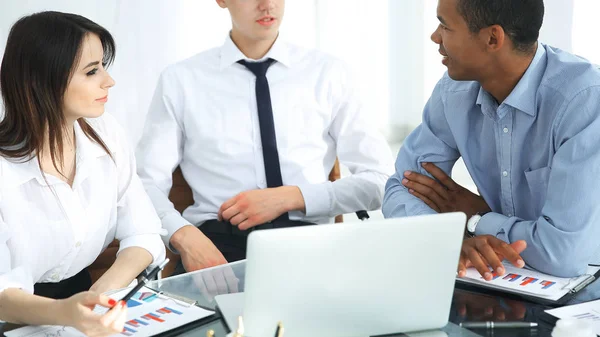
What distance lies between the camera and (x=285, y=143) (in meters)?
2.76

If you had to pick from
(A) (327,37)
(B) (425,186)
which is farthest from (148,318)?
(A) (327,37)

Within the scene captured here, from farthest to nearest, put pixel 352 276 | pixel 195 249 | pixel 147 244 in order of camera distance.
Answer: pixel 195 249 → pixel 147 244 → pixel 352 276

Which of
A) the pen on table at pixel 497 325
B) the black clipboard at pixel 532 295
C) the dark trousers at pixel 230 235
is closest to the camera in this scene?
the pen on table at pixel 497 325

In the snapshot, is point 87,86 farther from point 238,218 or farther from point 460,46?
point 460,46

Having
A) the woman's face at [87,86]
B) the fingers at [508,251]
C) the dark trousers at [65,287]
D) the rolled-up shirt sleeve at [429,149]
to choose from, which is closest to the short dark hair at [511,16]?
the rolled-up shirt sleeve at [429,149]

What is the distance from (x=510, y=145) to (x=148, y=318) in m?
1.08

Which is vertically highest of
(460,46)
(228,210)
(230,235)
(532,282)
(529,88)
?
(460,46)

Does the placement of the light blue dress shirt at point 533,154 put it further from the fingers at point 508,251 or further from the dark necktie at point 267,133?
the dark necktie at point 267,133

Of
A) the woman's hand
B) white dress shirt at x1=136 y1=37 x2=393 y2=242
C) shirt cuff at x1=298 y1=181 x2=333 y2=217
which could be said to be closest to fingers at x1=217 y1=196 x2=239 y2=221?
white dress shirt at x1=136 y1=37 x2=393 y2=242

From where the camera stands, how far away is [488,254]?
177cm

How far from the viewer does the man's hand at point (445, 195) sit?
7.43 feet

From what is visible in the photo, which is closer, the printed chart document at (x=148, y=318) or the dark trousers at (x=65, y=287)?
the printed chart document at (x=148, y=318)

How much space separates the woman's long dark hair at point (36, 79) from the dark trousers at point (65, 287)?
327mm

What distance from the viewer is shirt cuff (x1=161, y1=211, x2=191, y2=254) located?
253cm
